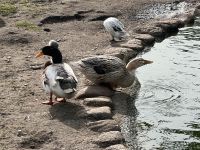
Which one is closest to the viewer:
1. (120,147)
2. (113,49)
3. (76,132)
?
(120,147)

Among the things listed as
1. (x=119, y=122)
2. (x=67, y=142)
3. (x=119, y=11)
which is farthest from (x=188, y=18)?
(x=67, y=142)

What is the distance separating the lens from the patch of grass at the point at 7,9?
14355 millimetres

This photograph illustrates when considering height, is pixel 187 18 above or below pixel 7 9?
below

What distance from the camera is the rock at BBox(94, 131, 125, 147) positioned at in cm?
682

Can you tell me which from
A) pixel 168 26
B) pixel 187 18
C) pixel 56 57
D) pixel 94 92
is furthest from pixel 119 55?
pixel 187 18

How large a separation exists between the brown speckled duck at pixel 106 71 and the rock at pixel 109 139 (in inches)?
78.8

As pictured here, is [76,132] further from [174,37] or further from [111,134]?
[174,37]

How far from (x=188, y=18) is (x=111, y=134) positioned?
26.7 feet

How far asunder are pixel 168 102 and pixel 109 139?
6.58ft

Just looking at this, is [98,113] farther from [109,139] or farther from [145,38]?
[145,38]

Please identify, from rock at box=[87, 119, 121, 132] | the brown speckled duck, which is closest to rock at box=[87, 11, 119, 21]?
the brown speckled duck

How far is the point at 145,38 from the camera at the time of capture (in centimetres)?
1241

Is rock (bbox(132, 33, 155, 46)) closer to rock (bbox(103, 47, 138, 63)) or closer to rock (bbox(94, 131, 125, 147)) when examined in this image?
rock (bbox(103, 47, 138, 63))

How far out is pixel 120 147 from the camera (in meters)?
6.60
